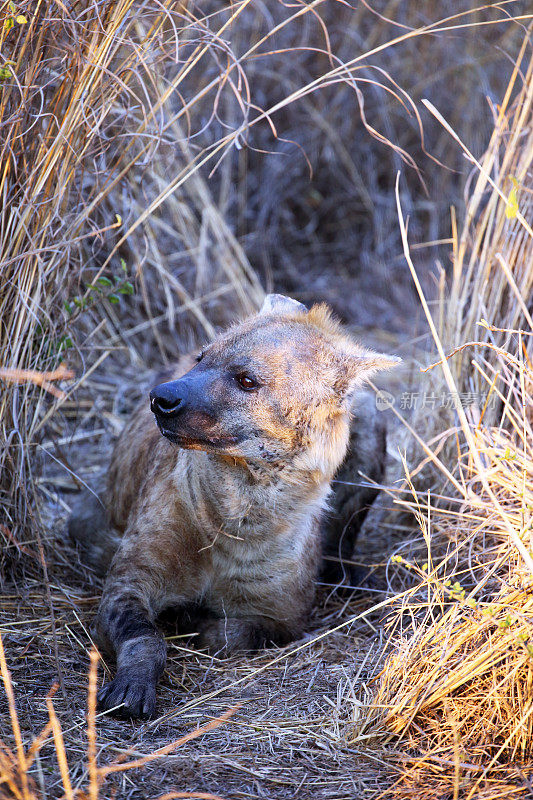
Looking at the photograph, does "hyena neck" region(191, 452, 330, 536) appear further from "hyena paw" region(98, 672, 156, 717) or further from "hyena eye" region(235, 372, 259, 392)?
"hyena paw" region(98, 672, 156, 717)

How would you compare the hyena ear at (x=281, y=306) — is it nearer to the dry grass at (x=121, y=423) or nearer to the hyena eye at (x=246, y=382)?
the hyena eye at (x=246, y=382)

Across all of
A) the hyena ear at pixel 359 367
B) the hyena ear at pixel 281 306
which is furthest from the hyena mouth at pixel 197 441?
the hyena ear at pixel 281 306

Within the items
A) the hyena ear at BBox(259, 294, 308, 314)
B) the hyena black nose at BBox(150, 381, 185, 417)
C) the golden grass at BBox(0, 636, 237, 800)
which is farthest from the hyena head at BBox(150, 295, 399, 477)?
the golden grass at BBox(0, 636, 237, 800)

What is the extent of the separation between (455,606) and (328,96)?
16.8ft

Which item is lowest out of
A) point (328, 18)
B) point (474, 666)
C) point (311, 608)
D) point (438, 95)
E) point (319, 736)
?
point (311, 608)

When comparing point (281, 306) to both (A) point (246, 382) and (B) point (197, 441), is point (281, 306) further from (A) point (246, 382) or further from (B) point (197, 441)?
(B) point (197, 441)

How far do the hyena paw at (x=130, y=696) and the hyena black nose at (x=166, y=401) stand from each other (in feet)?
2.75

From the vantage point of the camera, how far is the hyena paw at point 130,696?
256 centimetres

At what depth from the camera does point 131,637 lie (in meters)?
2.83

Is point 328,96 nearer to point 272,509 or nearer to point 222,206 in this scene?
point 222,206

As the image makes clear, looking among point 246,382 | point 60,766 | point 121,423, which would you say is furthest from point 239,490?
point 121,423

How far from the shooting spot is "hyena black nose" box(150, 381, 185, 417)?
2.83 meters

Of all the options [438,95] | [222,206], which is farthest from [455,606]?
[438,95]

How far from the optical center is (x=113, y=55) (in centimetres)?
315
